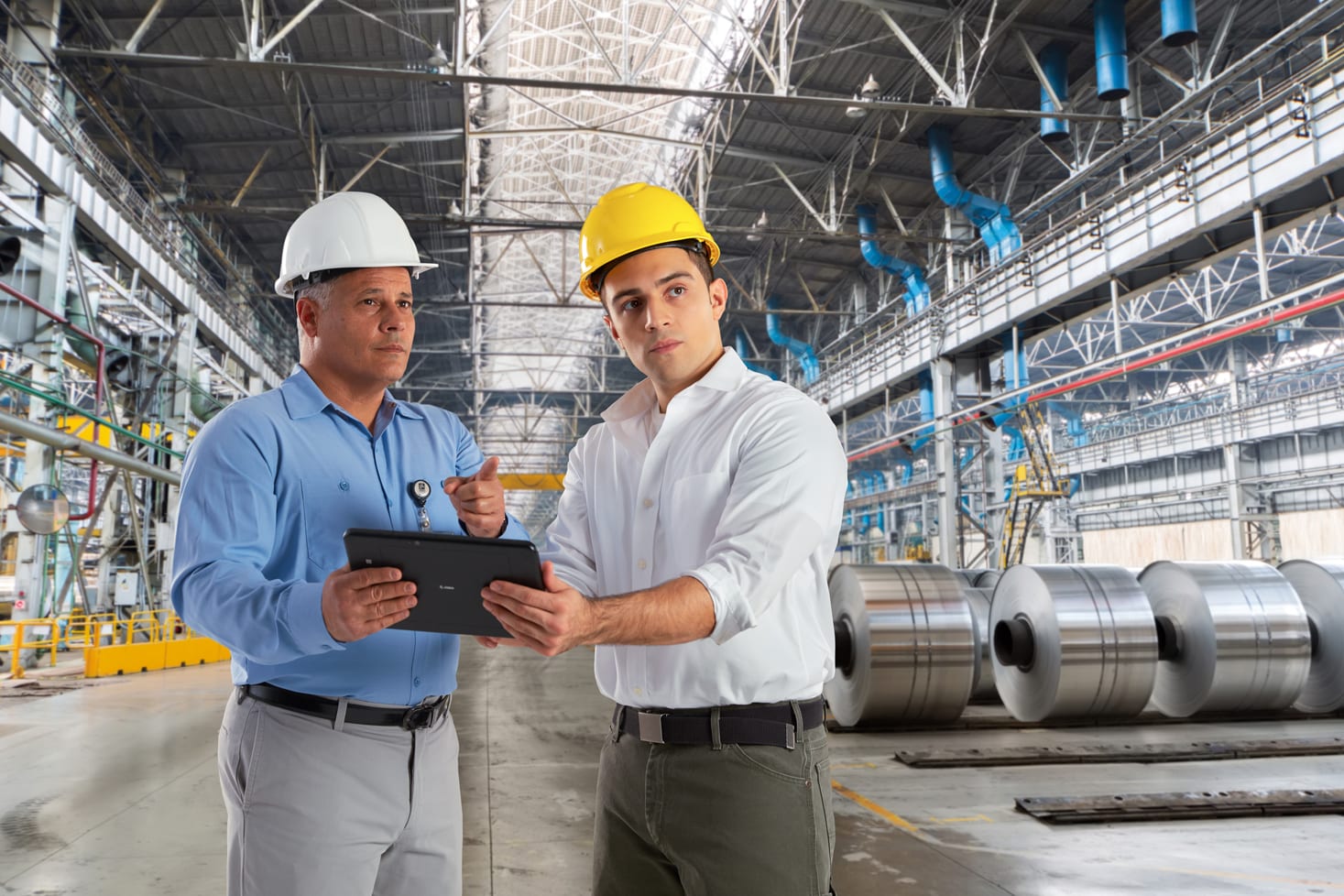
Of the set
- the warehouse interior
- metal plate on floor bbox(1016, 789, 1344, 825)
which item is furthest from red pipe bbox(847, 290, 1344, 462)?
metal plate on floor bbox(1016, 789, 1344, 825)

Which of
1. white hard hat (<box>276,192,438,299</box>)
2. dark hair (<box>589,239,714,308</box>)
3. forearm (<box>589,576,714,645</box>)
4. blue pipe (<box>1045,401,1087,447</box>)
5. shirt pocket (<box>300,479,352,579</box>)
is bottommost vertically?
forearm (<box>589,576,714,645</box>)

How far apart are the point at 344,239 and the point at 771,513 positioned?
135 centimetres

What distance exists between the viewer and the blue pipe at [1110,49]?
13273 millimetres

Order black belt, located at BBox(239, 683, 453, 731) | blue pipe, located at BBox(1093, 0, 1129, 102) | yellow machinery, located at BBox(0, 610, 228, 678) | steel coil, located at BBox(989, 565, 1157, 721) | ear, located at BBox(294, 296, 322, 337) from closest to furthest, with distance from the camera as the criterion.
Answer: black belt, located at BBox(239, 683, 453, 731)
ear, located at BBox(294, 296, 322, 337)
steel coil, located at BBox(989, 565, 1157, 721)
blue pipe, located at BBox(1093, 0, 1129, 102)
yellow machinery, located at BBox(0, 610, 228, 678)

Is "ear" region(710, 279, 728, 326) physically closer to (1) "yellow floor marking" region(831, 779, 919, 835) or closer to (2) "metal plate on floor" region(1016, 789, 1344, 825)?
(1) "yellow floor marking" region(831, 779, 919, 835)

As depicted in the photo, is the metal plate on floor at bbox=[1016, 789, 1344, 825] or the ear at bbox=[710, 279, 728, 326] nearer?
the ear at bbox=[710, 279, 728, 326]

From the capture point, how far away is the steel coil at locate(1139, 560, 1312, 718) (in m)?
9.27

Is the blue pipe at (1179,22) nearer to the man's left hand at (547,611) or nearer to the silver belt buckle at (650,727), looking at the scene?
the silver belt buckle at (650,727)

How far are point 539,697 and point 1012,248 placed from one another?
40.4ft

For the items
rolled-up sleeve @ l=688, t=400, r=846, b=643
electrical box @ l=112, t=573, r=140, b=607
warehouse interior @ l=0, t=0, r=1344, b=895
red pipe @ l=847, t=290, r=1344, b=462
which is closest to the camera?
rolled-up sleeve @ l=688, t=400, r=846, b=643

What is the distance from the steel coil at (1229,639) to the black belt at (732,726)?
8.91 metres

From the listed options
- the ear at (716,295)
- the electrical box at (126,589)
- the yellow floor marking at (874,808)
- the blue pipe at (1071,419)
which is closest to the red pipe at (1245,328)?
the yellow floor marking at (874,808)

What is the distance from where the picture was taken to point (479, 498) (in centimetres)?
214

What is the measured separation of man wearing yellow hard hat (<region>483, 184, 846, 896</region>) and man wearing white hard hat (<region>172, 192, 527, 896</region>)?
0.37 m
